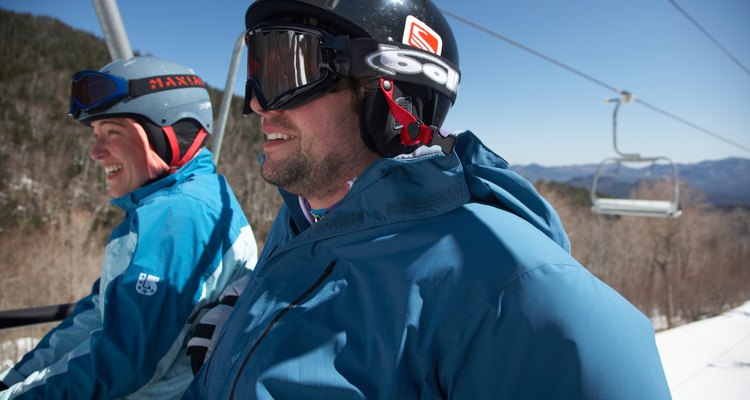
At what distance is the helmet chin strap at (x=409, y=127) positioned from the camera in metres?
1.21

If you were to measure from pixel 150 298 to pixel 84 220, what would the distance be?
175 ft

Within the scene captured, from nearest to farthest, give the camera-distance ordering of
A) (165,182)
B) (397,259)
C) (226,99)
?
(397,259)
(165,182)
(226,99)

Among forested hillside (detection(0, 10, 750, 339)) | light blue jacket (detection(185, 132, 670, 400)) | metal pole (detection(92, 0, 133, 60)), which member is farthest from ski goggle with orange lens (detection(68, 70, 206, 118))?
forested hillside (detection(0, 10, 750, 339))

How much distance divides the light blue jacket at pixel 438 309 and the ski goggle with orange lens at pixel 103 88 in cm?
146

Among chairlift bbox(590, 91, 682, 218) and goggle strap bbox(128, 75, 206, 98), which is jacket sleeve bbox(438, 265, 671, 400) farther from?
chairlift bbox(590, 91, 682, 218)

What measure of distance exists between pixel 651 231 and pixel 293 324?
166 ft

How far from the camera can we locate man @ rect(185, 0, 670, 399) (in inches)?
34.4

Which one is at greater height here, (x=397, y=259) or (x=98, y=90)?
(x=98, y=90)

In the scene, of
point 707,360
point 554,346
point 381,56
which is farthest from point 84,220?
point 554,346

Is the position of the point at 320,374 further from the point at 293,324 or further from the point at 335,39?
the point at 335,39

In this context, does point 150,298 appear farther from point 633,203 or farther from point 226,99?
point 633,203

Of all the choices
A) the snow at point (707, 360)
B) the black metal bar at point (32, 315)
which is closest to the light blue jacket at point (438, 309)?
the black metal bar at point (32, 315)

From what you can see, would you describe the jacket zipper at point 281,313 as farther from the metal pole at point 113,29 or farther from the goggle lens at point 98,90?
the metal pole at point 113,29

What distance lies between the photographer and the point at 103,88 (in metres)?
2.17
